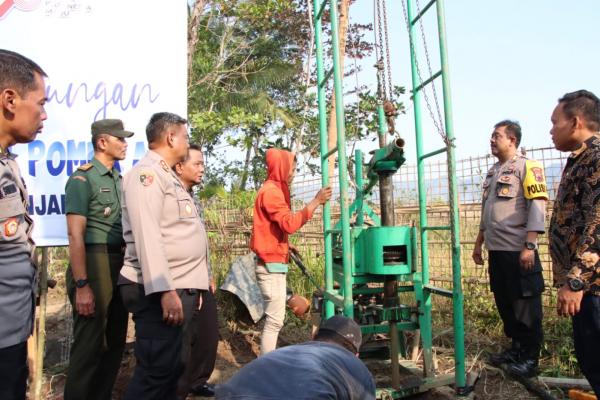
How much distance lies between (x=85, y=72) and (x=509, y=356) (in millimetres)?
3715

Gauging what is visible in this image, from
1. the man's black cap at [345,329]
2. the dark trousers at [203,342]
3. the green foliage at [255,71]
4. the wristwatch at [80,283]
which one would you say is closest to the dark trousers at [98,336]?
the wristwatch at [80,283]

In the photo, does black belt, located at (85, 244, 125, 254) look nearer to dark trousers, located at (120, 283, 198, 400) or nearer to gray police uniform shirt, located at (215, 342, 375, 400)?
dark trousers, located at (120, 283, 198, 400)

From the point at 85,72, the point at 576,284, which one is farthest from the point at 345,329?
the point at 85,72

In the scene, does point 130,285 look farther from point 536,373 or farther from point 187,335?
point 536,373

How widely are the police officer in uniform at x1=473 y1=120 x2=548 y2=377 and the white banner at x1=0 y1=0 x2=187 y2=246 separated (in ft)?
8.05

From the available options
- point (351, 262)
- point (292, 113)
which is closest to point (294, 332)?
point (351, 262)

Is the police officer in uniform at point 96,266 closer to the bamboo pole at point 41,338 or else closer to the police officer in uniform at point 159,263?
the bamboo pole at point 41,338

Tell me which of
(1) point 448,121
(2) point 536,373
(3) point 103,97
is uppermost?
(3) point 103,97

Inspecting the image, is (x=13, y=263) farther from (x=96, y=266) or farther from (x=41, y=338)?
(x=41, y=338)

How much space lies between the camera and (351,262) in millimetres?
3416

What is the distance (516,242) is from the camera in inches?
152

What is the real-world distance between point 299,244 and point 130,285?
409 cm

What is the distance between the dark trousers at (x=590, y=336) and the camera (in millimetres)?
2387

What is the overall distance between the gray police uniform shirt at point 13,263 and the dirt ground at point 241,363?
78.4 inches
